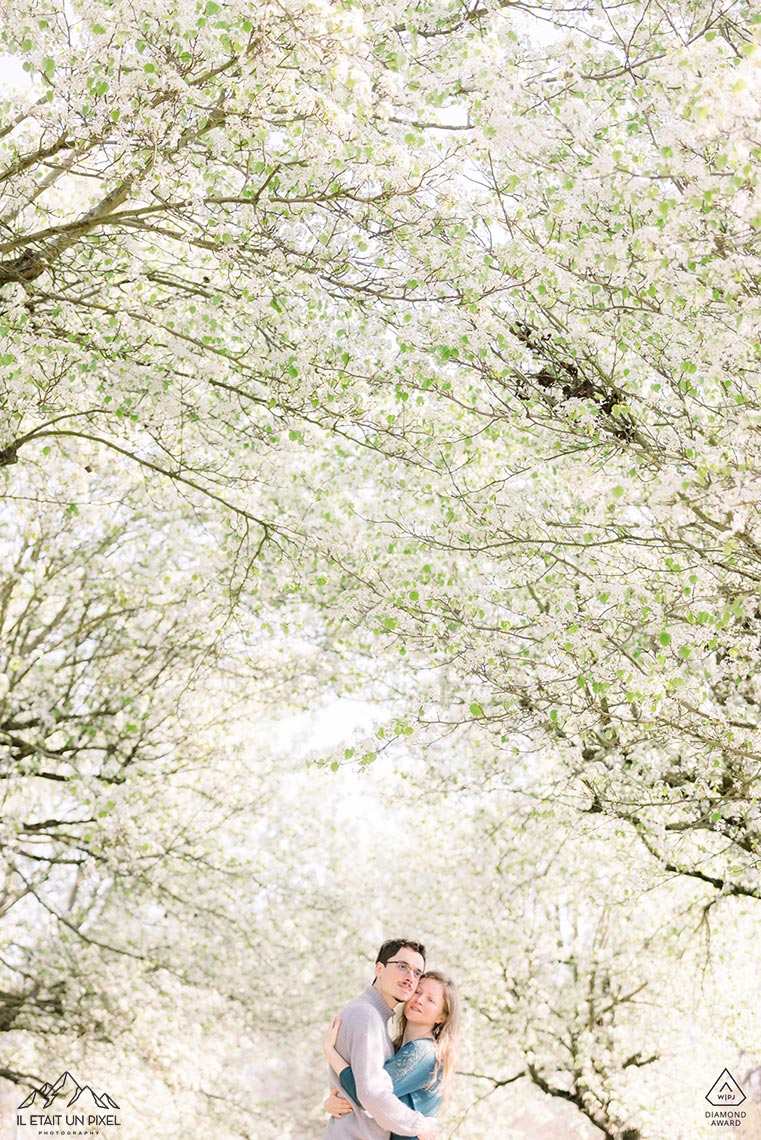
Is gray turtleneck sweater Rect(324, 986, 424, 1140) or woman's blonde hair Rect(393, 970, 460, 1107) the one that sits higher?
woman's blonde hair Rect(393, 970, 460, 1107)

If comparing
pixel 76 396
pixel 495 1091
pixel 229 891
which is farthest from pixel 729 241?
pixel 495 1091

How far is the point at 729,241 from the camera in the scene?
15.9ft

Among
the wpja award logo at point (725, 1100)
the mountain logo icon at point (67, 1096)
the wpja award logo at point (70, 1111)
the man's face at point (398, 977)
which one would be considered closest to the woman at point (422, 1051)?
the man's face at point (398, 977)

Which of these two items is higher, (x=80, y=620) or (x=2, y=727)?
(x=80, y=620)

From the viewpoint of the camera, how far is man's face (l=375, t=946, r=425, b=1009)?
16.4ft

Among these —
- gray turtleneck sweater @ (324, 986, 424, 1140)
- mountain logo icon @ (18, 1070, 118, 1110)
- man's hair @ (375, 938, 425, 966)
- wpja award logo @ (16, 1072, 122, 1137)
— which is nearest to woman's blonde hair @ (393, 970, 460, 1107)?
man's hair @ (375, 938, 425, 966)

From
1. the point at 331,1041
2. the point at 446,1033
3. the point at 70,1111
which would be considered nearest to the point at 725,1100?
the point at 70,1111

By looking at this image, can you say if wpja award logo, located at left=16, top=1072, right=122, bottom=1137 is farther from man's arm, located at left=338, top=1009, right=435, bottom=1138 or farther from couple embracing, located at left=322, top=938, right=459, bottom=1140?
man's arm, located at left=338, top=1009, right=435, bottom=1138

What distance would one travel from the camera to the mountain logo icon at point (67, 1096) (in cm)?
1392

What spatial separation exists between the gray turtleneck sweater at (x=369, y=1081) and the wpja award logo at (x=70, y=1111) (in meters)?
10.8

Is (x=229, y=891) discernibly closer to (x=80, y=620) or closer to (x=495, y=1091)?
(x=80, y=620)

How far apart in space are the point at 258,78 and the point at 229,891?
11.1 metres

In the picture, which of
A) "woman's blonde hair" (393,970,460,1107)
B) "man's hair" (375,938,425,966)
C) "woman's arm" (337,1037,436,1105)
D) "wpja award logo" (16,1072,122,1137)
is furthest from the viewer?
"wpja award logo" (16,1072,122,1137)

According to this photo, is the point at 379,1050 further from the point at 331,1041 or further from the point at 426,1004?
the point at 426,1004
